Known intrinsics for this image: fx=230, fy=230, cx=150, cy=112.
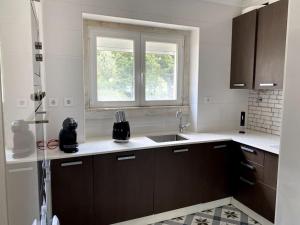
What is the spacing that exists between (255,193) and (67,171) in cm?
187

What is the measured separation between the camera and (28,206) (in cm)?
81

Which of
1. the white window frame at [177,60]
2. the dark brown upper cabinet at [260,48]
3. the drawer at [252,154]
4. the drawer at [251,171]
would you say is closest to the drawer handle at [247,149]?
the drawer at [252,154]

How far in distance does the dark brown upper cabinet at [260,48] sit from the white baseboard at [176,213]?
141 cm

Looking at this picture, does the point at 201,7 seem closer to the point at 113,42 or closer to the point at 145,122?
the point at 113,42

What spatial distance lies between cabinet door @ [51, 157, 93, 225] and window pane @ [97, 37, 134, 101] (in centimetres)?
92

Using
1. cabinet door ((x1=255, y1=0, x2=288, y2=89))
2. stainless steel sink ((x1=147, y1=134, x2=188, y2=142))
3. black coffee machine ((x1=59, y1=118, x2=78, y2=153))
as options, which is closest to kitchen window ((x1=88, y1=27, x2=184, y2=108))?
stainless steel sink ((x1=147, y1=134, x2=188, y2=142))

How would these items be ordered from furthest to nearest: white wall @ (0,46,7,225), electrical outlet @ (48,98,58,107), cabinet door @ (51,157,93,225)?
1. electrical outlet @ (48,98,58,107)
2. cabinet door @ (51,157,93,225)
3. white wall @ (0,46,7,225)

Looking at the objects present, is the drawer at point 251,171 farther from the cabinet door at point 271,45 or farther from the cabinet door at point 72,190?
the cabinet door at point 72,190

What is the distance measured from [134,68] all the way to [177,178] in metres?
1.35

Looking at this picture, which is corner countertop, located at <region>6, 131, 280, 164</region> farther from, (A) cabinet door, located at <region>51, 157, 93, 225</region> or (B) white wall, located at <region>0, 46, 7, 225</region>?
(B) white wall, located at <region>0, 46, 7, 225</region>

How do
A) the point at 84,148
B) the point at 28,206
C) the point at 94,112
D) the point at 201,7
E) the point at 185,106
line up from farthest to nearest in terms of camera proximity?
the point at 185,106 < the point at 201,7 < the point at 94,112 < the point at 84,148 < the point at 28,206

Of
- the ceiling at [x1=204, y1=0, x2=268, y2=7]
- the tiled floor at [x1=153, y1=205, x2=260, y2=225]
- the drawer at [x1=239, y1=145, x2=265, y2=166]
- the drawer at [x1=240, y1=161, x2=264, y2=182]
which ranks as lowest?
the tiled floor at [x1=153, y1=205, x2=260, y2=225]

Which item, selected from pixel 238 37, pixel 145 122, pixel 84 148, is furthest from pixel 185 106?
pixel 84 148

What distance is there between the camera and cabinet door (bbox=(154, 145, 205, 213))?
231 centimetres
